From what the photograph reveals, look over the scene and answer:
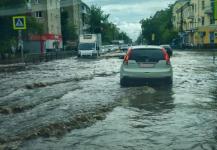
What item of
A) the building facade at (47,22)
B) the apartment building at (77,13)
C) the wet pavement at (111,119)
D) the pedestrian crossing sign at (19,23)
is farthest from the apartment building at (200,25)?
the wet pavement at (111,119)

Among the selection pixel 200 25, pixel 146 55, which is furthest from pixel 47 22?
pixel 146 55

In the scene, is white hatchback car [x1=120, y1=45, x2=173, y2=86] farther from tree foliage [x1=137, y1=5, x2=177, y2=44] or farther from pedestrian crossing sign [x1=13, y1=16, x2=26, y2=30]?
tree foliage [x1=137, y1=5, x2=177, y2=44]

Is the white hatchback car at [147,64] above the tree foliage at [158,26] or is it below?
below

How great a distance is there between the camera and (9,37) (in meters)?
37.8

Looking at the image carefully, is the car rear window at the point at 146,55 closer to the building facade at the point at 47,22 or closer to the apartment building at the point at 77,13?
the building facade at the point at 47,22

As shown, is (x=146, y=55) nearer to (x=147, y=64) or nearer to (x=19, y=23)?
(x=147, y=64)

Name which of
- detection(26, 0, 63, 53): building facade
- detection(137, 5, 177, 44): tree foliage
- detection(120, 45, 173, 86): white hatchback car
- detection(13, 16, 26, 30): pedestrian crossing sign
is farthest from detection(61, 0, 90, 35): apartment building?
detection(120, 45, 173, 86): white hatchback car

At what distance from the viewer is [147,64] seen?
14797mm

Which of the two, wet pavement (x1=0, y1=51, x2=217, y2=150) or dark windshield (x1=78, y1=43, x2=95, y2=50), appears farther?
dark windshield (x1=78, y1=43, x2=95, y2=50)

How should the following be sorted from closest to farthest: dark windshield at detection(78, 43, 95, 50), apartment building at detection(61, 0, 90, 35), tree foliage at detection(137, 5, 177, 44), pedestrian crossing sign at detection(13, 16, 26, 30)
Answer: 1. pedestrian crossing sign at detection(13, 16, 26, 30)
2. dark windshield at detection(78, 43, 95, 50)
3. apartment building at detection(61, 0, 90, 35)
4. tree foliage at detection(137, 5, 177, 44)

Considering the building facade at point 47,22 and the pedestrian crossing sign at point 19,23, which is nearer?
the pedestrian crossing sign at point 19,23

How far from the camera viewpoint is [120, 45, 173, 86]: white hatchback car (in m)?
14.8

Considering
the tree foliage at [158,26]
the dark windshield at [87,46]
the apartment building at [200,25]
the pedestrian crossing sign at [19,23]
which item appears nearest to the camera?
the pedestrian crossing sign at [19,23]

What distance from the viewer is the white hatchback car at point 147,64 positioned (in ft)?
48.5
